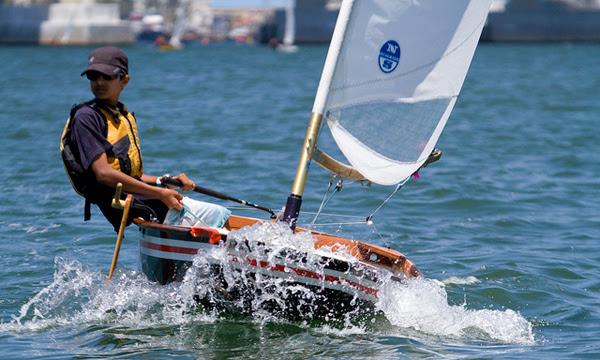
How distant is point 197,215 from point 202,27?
128 meters

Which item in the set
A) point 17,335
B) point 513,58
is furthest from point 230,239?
point 513,58

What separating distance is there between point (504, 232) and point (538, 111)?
15.4 metres

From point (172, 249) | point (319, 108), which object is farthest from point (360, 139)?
point (172, 249)

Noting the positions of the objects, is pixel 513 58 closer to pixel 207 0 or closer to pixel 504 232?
pixel 504 232

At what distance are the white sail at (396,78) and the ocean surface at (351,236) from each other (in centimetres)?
97

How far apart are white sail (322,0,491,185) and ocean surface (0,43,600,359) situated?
3.20 ft

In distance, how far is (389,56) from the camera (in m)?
8.21

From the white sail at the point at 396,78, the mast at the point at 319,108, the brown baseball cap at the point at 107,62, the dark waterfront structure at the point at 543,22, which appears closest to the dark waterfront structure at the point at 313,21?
the dark waterfront structure at the point at 543,22

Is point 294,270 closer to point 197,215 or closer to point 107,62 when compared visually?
point 197,215

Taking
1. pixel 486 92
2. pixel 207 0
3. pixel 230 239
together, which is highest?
pixel 230 239

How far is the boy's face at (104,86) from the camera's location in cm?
786

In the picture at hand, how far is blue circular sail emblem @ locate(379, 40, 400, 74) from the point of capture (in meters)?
8.18

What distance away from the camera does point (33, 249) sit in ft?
35.7

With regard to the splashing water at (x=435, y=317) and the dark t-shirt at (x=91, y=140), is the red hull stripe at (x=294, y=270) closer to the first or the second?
the splashing water at (x=435, y=317)
